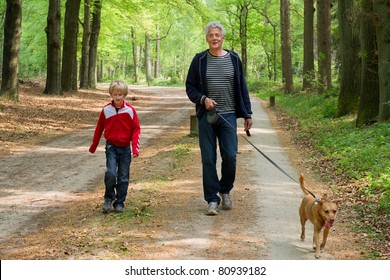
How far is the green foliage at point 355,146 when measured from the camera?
8.80 metres

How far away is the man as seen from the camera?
677 cm

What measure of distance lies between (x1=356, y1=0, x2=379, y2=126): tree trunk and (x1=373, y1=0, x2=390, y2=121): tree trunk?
794 mm

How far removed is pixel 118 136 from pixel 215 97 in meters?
1.33

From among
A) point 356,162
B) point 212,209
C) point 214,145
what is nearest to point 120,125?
point 214,145

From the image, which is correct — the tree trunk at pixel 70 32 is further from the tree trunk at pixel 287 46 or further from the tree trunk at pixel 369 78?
the tree trunk at pixel 369 78

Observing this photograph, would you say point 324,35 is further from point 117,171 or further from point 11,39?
point 117,171

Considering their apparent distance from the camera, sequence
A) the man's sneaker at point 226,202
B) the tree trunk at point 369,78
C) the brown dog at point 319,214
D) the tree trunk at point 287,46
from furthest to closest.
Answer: the tree trunk at point 287,46 → the tree trunk at point 369,78 → the man's sneaker at point 226,202 → the brown dog at point 319,214

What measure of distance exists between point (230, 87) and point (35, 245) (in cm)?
304

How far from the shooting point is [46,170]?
36.4 feet

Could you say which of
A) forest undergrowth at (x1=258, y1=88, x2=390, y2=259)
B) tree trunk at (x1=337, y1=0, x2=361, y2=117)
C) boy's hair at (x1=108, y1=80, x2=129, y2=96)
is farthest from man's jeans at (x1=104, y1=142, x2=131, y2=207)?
tree trunk at (x1=337, y1=0, x2=361, y2=117)

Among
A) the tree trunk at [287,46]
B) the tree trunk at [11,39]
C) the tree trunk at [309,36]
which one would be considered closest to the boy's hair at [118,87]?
the tree trunk at [11,39]

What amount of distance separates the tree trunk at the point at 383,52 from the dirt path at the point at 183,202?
2.53 metres

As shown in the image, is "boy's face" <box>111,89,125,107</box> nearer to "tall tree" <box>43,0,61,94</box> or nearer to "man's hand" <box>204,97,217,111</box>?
"man's hand" <box>204,97,217,111</box>

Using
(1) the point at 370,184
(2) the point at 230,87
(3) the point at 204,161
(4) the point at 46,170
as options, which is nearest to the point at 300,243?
(3) the point at 204,161
